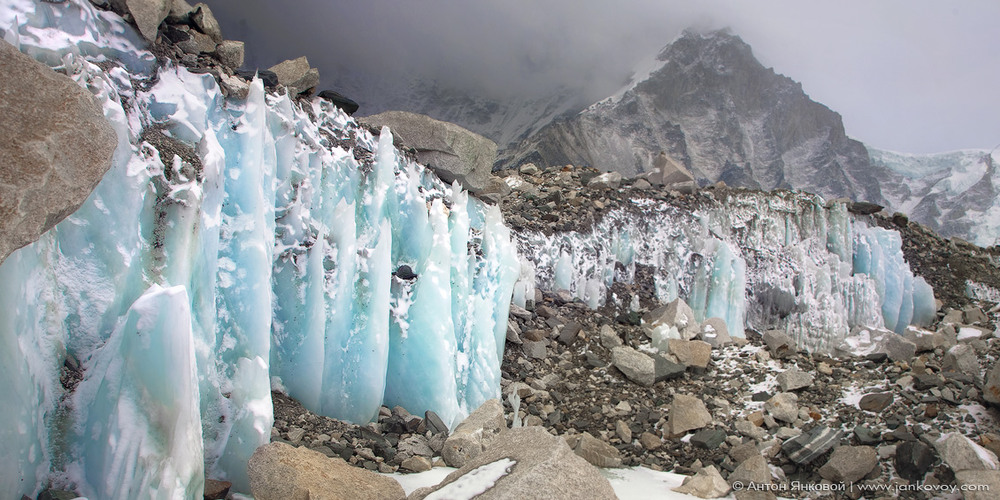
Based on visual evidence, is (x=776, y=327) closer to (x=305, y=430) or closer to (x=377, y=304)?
Answer: (x=377, y=304)

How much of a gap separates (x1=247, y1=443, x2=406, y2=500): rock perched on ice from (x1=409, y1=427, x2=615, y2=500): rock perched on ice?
35 centimetres

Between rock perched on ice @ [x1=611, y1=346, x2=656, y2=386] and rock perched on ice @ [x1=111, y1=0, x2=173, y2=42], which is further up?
rock perched on ice @ [x1=111, y1=0, x2=173, y2=42]

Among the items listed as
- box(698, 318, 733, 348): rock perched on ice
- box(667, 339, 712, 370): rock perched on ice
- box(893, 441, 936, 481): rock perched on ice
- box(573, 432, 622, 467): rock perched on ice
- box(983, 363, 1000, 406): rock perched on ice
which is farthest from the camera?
box(698, 318, 733, 348): rock perched on ice

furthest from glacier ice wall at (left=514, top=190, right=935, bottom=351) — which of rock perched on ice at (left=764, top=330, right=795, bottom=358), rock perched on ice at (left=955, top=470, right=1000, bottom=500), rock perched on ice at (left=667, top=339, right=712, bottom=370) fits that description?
rock perched on ice at (left=955, top=470, right=1000, bottom=500)

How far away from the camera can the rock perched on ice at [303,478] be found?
9.84ft

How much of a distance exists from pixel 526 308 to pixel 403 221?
365 centimetres

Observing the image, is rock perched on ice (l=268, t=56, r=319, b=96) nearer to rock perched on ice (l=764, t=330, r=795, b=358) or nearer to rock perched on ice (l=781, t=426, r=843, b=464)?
rock perched on ice (l=781, t=426, r=843, b=464)

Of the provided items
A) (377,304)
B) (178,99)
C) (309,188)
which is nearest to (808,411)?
(377,304)

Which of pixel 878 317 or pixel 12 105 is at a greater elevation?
pixel 878 317

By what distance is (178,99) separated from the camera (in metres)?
4.00

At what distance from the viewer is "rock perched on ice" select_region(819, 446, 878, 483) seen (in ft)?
17.6

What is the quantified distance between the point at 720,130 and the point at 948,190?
13.3m

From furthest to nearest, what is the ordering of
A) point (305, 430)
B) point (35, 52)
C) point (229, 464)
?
point (305, 430), point (229, 464), point (35, 52)

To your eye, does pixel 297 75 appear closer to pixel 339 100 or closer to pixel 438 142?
pixel 339 100
